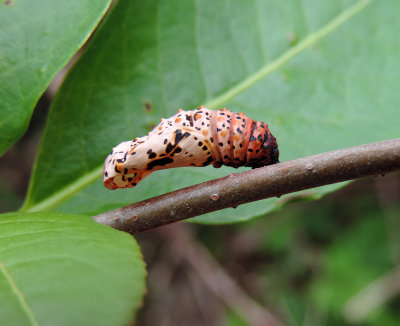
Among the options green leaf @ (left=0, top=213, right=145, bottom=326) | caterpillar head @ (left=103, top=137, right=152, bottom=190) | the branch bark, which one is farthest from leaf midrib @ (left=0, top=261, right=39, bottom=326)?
caterpillar head @ (left=103, top=137, right=152, bottom=190)

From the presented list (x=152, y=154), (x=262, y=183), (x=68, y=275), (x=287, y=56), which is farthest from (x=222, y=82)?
(x=68, y=275)

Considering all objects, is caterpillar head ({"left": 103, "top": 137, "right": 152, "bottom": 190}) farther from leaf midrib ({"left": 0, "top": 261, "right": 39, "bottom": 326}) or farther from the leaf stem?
leaf midrib ({"left": 0, "top": 261, "right": 39, "bottom": 326})

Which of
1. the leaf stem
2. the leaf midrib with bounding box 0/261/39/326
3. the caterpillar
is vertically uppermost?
the leaf midrib with bounding box 0/261/39/326

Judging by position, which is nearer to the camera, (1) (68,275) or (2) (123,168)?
(1) (68,275)

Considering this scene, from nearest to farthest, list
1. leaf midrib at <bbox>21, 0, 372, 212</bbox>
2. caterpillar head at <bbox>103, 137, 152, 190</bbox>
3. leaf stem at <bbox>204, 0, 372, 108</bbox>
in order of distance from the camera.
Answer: caterpillar head at <bbox>103, 137, 152, 190</bbox>
leaf midrib at <bbox>21, 0, 372, 212</bbox>
leaf stem at <bbox>204, 0, 372, 108</bbox>

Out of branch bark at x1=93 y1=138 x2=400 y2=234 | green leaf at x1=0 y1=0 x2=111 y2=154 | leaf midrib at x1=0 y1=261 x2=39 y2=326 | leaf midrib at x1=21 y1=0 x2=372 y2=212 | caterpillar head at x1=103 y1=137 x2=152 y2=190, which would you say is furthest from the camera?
leaf midrib at x1=21 y1=0 x2=372 y2=212

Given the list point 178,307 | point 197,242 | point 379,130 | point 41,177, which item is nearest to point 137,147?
point 41,177

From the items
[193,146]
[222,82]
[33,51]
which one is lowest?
[193,146]

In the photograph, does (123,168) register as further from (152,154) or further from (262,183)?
(262,183)
